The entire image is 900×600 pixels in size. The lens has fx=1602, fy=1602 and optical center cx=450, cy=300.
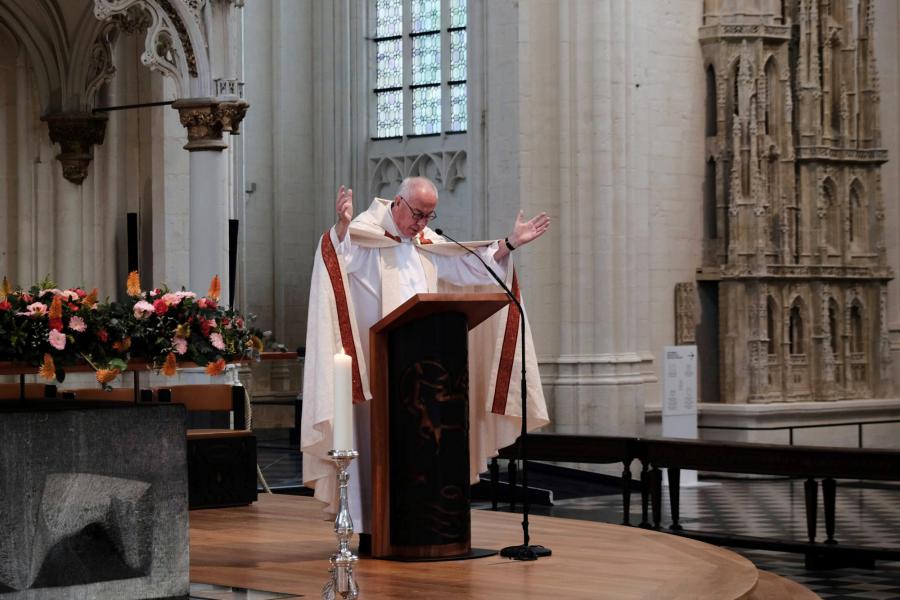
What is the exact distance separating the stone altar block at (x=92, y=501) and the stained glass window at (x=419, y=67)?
57.4ft

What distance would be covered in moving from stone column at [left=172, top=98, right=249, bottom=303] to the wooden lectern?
6.31m

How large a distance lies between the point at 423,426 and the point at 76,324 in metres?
1.65

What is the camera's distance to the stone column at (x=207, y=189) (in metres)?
13.6

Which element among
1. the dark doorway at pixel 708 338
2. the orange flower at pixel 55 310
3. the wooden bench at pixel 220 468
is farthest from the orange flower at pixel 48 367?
the dark doorway at pixel 708 338

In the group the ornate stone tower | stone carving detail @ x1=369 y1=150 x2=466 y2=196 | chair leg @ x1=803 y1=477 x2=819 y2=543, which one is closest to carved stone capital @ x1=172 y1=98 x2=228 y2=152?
chair leg @ x1=803 y1=477 x2=819 y2=543

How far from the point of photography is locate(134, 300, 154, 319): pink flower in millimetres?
7590

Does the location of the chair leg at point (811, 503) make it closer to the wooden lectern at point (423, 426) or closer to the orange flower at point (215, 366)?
the wooden lectern at point (423, 426)

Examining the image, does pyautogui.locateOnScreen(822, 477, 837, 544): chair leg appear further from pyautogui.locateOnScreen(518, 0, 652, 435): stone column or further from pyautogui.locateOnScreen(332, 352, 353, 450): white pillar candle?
pyautogui.locateOnScreen(332, 352, 353, 450): white pillar candle

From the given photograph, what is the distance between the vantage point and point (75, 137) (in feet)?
50.8

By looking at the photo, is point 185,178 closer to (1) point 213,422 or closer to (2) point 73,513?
(1) point 213,422

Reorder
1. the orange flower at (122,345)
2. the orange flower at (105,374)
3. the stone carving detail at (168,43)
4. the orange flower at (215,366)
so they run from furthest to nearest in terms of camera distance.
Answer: the stone carving detail at (168,43) < the orange flower at (215,366) < the orange flower at (122,345) < the orange flower at (105,374)

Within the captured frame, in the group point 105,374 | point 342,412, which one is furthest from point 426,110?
point 342,412

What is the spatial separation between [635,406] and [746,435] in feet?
4.96

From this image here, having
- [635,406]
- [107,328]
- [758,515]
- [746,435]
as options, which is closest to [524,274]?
[635,406]
